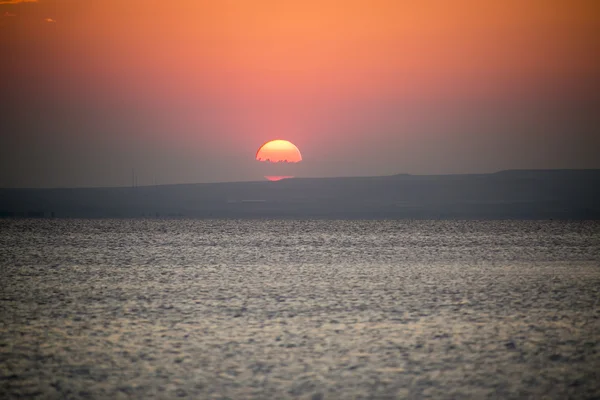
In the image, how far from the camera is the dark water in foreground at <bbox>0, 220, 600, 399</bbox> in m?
10.5

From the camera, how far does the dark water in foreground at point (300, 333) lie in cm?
Answer: 1047

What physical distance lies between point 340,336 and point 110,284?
10.9 m

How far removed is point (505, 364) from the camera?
11.6 meters

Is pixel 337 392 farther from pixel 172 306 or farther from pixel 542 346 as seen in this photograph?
pixel 172 306

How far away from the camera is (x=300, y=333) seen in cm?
1396

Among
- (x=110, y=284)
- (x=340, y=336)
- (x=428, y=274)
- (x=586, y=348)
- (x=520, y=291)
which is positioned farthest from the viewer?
(x=428, y=274)

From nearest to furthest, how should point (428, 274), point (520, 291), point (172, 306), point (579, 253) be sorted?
point (172, 306)
point (520, 291)
point (428, 274)
point (579, 253)

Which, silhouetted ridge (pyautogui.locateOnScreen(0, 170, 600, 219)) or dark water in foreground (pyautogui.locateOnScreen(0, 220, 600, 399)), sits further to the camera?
silhouetted ridge (pyautogui.locateOnScreen(0, 170, 600, 219))

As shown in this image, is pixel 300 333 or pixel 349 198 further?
pixel 349 198

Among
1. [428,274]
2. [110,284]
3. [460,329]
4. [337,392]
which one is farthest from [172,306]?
[428,274]

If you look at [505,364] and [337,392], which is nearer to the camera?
[337,392]

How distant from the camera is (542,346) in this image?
12859 millimetres

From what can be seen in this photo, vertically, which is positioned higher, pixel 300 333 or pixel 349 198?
pixel 349 198

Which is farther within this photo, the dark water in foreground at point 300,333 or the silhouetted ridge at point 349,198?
the silhouetted ridge at point 349,198
